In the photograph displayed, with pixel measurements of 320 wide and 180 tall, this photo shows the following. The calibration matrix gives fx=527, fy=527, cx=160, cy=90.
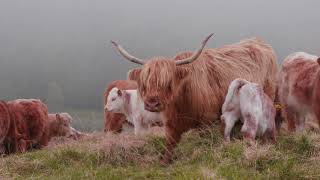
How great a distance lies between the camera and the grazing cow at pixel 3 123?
1126 centimetres

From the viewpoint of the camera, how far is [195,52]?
7527 mm

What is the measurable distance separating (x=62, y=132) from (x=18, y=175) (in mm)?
10744

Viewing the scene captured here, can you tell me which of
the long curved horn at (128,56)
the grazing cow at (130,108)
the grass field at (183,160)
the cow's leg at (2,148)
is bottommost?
the cow's leg at (2,148)

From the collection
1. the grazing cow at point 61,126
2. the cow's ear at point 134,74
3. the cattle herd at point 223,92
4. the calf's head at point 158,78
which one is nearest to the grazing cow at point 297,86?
the cattle herd at point 223,92

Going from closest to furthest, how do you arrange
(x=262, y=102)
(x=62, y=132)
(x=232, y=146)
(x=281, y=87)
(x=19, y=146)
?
(x=232, y=146)
(x=262, y=102)
(x=281, y=87)
(x=19, y=146)
(x=62, y=132)

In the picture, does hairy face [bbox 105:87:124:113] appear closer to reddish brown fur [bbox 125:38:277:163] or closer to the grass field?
reddish brown fur [bbox 125:38:277:163]

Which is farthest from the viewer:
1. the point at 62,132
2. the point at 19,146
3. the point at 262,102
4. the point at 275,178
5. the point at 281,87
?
the point at 62,132

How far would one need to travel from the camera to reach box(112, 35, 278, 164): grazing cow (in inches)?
279

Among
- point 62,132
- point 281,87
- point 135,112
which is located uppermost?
point 281,87

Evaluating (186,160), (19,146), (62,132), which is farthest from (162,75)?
(62,132)

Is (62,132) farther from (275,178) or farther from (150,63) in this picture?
(275,178)

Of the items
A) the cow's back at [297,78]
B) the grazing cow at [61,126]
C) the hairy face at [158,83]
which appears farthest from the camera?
the grazing cow at [61,126]

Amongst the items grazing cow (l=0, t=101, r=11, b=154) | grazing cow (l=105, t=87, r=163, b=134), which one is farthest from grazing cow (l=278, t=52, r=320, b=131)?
grazing cow (l=0, t=101, r=11, b=154)

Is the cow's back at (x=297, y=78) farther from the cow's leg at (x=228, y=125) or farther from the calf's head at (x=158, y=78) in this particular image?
the calf's head at (x=158, y=78)
